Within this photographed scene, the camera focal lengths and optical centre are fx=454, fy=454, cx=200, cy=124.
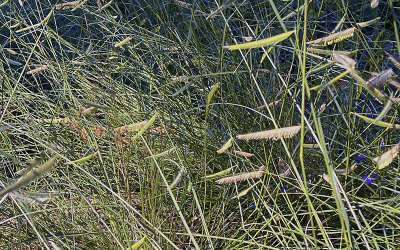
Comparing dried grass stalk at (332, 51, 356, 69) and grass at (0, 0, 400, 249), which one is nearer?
dried grass stalk at (332, 51, 356, 69)

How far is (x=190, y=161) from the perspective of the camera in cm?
143

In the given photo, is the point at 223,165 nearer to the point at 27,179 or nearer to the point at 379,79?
the point at 379,79

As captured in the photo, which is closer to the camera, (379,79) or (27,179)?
(27,179)

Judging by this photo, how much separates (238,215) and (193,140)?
264mm

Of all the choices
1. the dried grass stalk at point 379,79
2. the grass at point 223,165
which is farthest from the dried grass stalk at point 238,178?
Result: the dried grass stalk at point 379,79

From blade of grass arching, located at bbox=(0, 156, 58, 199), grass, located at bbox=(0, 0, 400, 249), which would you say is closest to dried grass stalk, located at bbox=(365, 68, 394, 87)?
grass, located at bbox=(0, 0, 400, 249)

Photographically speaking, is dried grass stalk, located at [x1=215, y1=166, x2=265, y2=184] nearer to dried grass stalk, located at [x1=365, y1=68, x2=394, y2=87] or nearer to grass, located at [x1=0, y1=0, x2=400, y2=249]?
grass, located at [x1=0, y1=0, x2=400, y2=249]

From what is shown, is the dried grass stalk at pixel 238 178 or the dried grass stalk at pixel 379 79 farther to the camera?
the dried grass stalk at pixel 238 178

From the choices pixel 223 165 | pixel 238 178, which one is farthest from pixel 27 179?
pixel 223 165

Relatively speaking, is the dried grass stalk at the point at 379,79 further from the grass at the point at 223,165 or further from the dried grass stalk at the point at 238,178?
the dried grass stalk at the point at 238,178

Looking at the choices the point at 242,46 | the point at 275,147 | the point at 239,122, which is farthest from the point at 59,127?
the point at 242,46

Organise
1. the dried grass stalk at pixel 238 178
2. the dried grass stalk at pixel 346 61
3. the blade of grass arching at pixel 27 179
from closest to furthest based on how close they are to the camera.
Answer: the blade of grass arching at pixel 27 179, the dried grass stalk at pixel 346 61, the dried grass stalk at pixel 238 178

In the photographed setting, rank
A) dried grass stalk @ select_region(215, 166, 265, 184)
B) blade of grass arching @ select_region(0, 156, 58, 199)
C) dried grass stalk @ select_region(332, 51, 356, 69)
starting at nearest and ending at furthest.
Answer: blade of grass arching @ select_region(0, 156, 58, 199) < dried grass stalk @ select_region(332, 51, 356, 69) < dried grass stalk @ select_region(215, 166, 265, 184)

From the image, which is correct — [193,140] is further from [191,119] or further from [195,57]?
[195,57]
